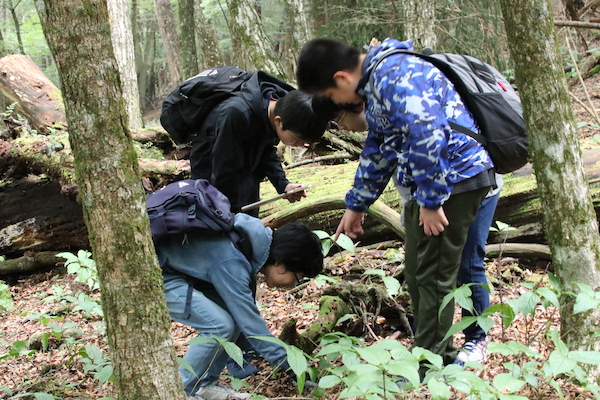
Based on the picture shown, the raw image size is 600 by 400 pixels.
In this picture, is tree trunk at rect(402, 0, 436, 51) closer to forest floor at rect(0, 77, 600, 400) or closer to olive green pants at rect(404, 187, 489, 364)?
forest floor at rect(0, 77, 600, 400)

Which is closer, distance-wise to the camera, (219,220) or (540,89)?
(540,89)

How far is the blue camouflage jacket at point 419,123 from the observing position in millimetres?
2395

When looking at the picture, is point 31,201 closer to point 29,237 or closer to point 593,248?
point 29,237

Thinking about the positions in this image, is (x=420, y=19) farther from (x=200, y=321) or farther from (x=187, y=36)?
(x=187, y=36)

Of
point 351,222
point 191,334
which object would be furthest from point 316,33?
point 351,222

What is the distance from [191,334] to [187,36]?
39.0 ft

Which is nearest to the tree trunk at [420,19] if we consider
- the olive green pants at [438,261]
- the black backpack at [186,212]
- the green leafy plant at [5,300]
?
the olive green pants at [438,261]

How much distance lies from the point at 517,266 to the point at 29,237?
18.7 ft

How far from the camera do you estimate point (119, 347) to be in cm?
210

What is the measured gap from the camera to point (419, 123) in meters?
2.38

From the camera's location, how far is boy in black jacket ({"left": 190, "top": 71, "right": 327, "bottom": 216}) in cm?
342

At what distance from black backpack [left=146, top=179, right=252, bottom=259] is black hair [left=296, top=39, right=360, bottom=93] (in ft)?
2.88

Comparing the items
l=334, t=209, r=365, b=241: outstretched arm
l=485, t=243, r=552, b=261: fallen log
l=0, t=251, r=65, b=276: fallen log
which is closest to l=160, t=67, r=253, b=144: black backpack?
l=334, t=209, r=365, b=241: outstretched arm

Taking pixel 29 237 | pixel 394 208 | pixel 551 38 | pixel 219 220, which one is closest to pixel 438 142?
pixel 551 38
